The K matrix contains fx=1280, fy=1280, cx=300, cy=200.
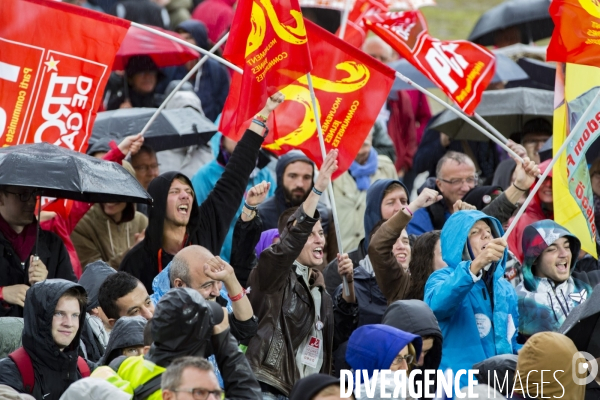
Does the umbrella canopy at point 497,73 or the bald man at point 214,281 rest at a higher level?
the umbrella canopy at point 497,73

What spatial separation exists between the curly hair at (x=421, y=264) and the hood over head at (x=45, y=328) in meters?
2.46

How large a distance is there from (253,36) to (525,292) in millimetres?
2568

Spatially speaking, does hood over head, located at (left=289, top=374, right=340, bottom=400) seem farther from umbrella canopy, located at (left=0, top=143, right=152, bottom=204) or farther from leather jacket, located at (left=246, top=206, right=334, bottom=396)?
umbrella canopy, located at (left=0, top=143, right=152, bottom=204)

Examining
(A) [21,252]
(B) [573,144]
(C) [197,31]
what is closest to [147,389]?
(A) [21,252]

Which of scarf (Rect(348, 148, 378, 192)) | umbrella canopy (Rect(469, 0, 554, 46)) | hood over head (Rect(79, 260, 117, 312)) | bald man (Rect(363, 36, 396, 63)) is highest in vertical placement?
umbrella canopy (Rect(469, 0, 554, 46))

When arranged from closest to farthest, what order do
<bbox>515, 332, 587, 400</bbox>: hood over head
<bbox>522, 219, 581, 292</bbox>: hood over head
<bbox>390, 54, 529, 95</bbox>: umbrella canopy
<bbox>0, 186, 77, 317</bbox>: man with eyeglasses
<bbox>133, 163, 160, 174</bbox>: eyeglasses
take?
<bbox>515, 332, 587, 400</bbox>: hood over head < <bbox>0, 186, 77, 317</bbox>: man with eyeglasses < <bbox>522, 219, 581, 292</bbox>: hood over head < <bbox>133, 163, 160, 174</bbox>: eyeglasses < <bbox>390, 54, 529, 95</bbox>: umbrella canopy

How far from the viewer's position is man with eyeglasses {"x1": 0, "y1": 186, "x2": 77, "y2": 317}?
7.95 m

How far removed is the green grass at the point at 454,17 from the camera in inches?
935

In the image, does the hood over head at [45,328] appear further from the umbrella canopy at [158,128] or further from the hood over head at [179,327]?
the umbrella canopy at [158,128]

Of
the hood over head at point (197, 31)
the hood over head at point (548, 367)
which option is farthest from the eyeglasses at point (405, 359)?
the hood over head at point (197, 31)

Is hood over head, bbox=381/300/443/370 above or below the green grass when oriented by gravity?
below

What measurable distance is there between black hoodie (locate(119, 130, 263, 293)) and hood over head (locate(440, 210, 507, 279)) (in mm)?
1458

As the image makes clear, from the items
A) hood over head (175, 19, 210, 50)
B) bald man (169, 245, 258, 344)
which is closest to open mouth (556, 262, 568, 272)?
bald man (169, 245, 258, 344)

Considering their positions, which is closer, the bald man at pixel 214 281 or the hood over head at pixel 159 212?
the bald man at pixel 214 281
